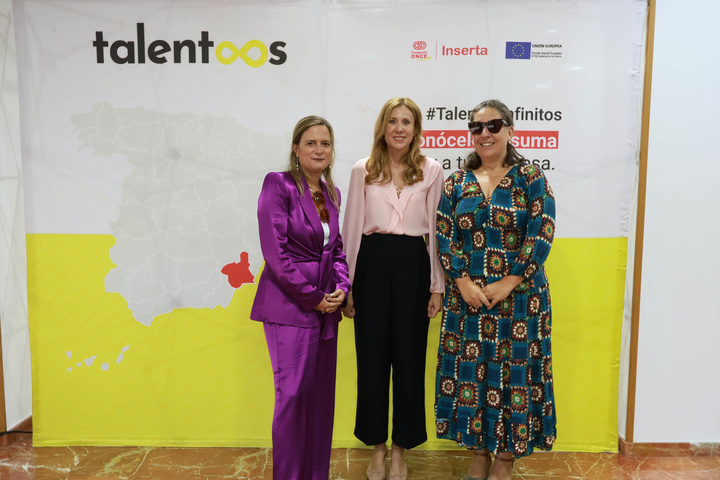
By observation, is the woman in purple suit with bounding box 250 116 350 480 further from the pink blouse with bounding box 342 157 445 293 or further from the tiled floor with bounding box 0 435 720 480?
the tiled floor with bounding box 0 435 720 480

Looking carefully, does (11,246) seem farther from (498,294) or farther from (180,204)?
(498,294)

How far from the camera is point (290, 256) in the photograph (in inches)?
92.1

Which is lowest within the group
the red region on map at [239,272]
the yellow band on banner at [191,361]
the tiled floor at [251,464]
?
the tiled floor at [251,464]

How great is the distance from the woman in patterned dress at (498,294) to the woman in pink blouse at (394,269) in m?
0.11

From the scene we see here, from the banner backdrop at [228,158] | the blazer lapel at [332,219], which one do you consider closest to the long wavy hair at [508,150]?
the banner backdrop at [228,158]

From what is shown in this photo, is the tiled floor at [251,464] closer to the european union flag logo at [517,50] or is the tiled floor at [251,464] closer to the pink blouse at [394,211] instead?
the pink blouse at [394,211]

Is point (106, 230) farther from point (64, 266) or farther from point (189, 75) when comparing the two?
point (189, 75)

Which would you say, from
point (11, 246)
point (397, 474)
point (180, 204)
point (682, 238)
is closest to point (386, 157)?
point (180, 204)

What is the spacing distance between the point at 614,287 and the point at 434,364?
108cm

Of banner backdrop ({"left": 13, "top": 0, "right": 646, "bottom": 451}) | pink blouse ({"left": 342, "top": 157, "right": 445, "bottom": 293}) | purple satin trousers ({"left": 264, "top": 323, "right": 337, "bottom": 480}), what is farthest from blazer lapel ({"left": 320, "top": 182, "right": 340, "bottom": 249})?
banner backdrop ({"left": 13, "top": 0, "right": 646, "bottom": 451})

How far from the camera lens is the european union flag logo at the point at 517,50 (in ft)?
9.78

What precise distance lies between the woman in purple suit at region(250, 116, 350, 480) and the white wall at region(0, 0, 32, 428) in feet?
5.87

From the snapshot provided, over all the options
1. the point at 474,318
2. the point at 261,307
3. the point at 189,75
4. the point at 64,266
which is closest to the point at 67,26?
the point at 189,75

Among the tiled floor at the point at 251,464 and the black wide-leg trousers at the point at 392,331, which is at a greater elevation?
the black wide-leg trousers at the point at 392,331
